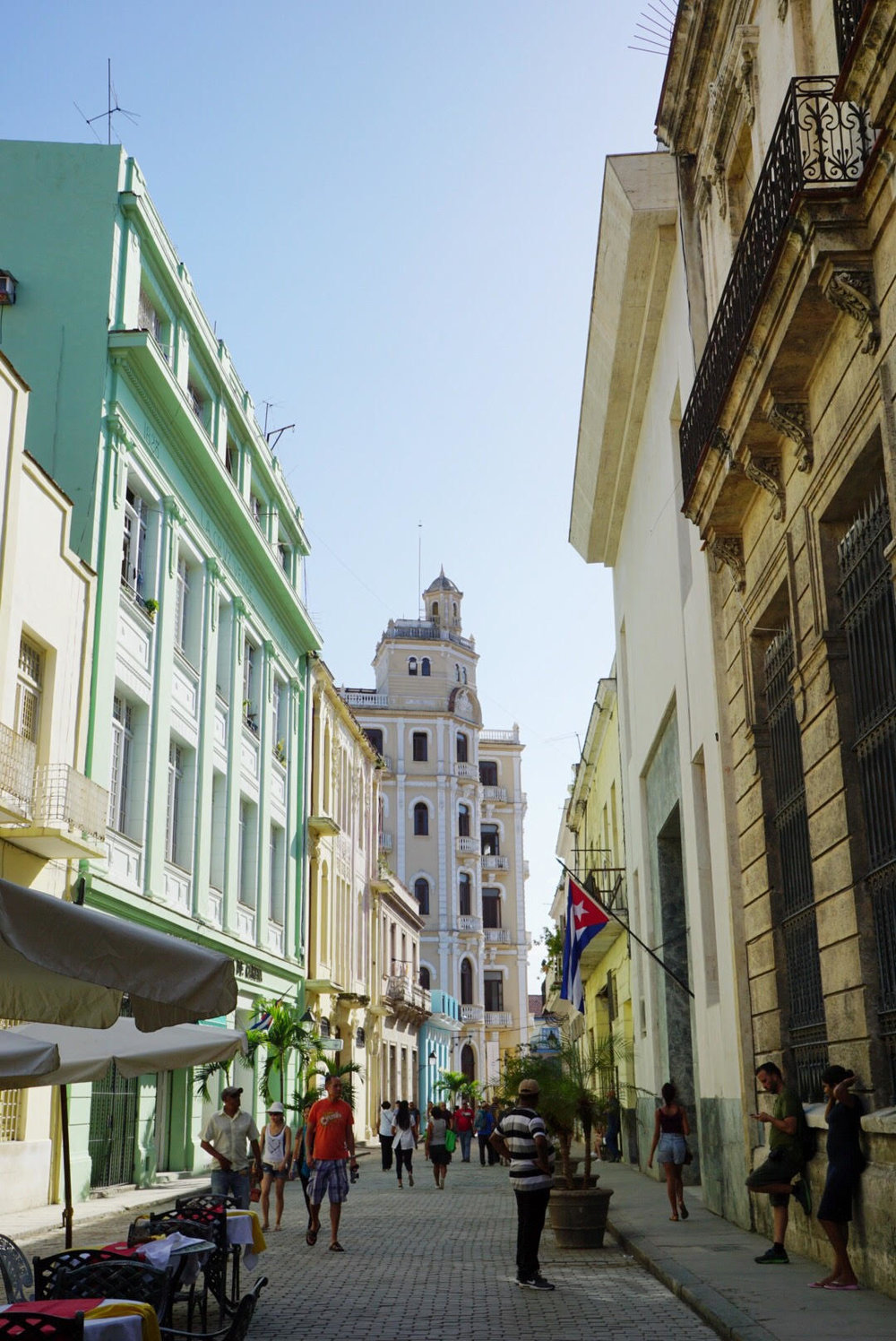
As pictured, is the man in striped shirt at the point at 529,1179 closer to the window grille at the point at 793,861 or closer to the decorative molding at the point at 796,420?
the window grille at the point at 793,861

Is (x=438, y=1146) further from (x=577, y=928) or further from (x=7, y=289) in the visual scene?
(x=7, y=289)

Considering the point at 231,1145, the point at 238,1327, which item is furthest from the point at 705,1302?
the point at 231,1145

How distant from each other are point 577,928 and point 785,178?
11645mm

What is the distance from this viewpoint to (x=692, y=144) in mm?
15617

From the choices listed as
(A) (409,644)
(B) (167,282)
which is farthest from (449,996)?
(B) (167,282)

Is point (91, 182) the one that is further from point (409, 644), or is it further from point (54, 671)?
point (409, 644)

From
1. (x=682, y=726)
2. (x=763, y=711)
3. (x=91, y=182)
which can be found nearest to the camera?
(x=763, y=711)

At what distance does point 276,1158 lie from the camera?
1559cm

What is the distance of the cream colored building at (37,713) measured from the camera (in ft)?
56.4

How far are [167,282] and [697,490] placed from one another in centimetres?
1427

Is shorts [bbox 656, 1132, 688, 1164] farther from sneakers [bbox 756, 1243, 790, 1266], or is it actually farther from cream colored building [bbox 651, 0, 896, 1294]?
sneakers [bbox 756, 1243, 790, 1266]

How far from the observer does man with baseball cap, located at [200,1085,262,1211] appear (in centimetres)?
1290

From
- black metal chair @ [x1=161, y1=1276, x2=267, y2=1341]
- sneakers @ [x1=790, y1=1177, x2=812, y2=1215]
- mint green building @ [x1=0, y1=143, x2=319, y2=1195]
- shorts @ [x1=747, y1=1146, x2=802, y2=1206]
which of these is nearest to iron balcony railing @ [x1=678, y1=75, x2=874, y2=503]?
shorts @ [x1=747, y1=1146, x2=802, y2=1206]

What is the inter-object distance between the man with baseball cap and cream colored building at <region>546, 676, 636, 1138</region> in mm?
9185
